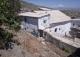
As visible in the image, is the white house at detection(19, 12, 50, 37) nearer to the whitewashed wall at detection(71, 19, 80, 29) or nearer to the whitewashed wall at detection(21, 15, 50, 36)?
the whitewashed wall at detection(21, 15, 50, 36)

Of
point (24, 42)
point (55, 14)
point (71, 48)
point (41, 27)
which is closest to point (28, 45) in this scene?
point (24, 42)

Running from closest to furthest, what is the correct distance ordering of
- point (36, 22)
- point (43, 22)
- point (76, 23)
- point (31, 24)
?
1. point (36, 22)
2. point (43, 22)
3. point (31, 24)
4. point (76, 23)

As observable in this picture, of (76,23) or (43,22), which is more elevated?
(43,22)

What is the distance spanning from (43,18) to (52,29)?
4.68 m

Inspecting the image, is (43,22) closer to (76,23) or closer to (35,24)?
(35,24)

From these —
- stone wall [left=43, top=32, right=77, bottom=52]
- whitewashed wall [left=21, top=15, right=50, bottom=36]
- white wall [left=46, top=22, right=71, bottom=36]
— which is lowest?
stone wall [left=43, top=32, right=77, bottom=52]

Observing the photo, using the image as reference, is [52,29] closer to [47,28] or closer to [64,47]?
[47,28]

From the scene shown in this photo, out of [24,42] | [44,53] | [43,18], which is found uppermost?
[43,18]

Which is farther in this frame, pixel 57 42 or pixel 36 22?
pixel 36 22

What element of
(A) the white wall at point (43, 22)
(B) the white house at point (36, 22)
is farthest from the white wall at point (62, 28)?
(B) the white house at point (36, 22)

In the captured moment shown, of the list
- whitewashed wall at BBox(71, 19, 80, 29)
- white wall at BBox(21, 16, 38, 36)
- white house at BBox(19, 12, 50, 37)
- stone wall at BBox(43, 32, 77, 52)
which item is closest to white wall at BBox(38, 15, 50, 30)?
white house at BBox(19, 12, 50, 37)

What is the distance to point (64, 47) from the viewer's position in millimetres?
19297

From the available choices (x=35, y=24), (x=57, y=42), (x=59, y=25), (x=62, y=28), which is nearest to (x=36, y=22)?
(x=35, y=24)

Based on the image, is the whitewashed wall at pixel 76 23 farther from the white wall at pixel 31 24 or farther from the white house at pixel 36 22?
the white wall at pixel 31 24
